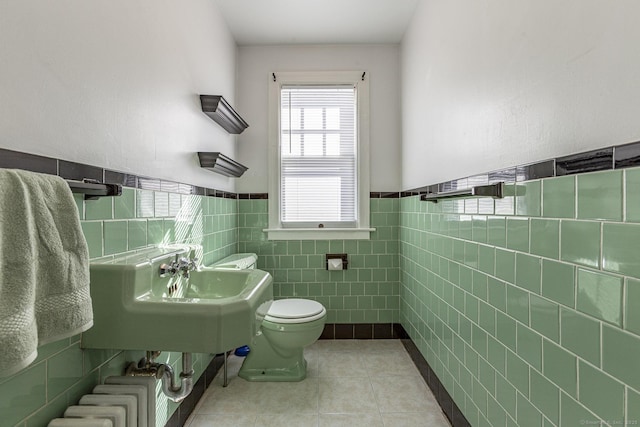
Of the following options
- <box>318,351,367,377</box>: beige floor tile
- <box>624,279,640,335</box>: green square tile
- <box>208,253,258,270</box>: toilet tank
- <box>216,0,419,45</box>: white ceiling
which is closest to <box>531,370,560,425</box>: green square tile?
<box>624,279,640,335</box>: green square tile

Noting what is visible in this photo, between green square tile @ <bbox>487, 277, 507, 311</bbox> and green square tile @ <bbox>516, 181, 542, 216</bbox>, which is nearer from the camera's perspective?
green square tile @ <bbox>516, 181, 542, 216</bbox>

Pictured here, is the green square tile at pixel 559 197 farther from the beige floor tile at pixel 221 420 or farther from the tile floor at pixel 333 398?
the beige floor tile at pixel 221 420

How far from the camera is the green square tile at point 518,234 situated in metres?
1.10

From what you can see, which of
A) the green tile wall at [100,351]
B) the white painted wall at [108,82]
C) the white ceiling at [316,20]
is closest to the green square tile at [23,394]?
the green tile wall at [100,351]

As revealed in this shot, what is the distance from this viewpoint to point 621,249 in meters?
0.75

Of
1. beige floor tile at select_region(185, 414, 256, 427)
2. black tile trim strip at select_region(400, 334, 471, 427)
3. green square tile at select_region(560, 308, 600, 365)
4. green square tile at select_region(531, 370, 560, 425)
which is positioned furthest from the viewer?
beige floor tile at select_region(185, 414, 256, 427)

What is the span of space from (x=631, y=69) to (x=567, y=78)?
20 cm

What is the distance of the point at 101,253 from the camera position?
1.10 meters

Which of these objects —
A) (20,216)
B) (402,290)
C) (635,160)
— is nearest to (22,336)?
(20,216)

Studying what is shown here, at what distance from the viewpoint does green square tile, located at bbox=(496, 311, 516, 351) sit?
1168 mm

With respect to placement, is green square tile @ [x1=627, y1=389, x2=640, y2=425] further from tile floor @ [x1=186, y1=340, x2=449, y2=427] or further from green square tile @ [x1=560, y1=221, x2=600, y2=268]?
tile floor @ [x1=186, y1=340, x2=449, y2=427]

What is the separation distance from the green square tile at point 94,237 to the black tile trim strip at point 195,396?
3.25ft

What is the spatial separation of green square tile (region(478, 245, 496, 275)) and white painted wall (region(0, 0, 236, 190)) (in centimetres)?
147

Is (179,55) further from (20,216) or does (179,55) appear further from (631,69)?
(631,69)
